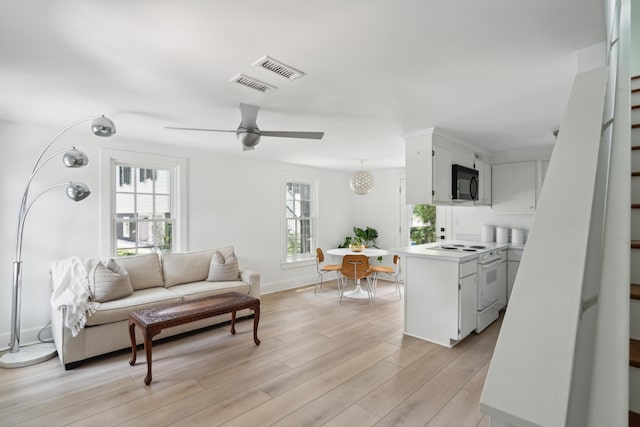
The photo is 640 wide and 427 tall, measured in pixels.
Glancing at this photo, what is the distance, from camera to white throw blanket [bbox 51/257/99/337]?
2.85m

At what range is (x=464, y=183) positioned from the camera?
4.12 metres

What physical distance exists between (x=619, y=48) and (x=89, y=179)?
467 cm

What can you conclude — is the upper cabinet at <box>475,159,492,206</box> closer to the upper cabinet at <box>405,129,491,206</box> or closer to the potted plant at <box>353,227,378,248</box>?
the upper cabinet at <box>405,129,491,206</box>

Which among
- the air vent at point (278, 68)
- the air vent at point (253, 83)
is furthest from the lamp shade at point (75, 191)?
the air vent at point (278, 68)

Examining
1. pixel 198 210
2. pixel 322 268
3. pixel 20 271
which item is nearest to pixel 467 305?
pixel 322 268

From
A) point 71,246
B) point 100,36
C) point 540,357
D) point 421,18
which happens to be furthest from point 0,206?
point 540,357

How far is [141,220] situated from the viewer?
4289 millimetres

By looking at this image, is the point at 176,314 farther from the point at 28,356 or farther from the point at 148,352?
the point at 28,356

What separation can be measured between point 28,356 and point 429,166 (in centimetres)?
451

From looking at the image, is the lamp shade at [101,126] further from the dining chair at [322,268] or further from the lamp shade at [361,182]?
the dining chair at [322,268]

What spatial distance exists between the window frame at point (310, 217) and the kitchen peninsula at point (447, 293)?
2.69 m

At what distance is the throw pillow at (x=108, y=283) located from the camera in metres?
Result: 3.30

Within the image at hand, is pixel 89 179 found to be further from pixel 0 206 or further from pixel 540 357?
pixel 540 357

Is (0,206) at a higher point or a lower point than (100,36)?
lower
